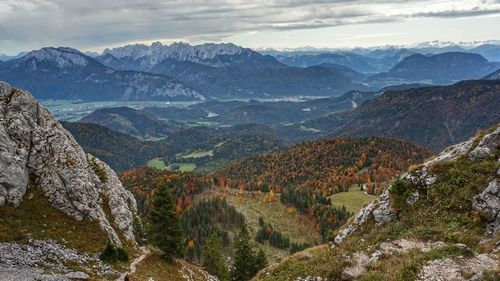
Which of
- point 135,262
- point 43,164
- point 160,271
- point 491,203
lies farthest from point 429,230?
point 43,164

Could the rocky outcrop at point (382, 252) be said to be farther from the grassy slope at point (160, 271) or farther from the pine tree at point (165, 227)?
the pine tree at point (165, 227)

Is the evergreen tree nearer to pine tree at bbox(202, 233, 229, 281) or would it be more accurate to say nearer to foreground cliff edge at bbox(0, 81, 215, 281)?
pine tree at bbox(202, 233, 229, 281)

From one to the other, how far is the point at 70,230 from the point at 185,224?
5225 inches

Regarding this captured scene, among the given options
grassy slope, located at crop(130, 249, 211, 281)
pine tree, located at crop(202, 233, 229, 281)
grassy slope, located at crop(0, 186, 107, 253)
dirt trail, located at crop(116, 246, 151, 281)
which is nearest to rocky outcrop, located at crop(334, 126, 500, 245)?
grassy slope, located at crop(130, 249, 211, 281)

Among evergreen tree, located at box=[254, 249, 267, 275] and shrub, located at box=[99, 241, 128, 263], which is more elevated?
shrub, located at box=[99, 241, 128, 263]

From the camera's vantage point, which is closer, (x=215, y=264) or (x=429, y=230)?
(x=429, y=230)

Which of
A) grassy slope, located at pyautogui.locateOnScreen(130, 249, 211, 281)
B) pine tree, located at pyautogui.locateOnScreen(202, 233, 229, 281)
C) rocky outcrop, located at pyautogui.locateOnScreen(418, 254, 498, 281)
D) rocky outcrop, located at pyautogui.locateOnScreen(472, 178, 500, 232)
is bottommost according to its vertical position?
pine tree, located at pyautogui.locateOnScreen(202, 233, 229, 281)

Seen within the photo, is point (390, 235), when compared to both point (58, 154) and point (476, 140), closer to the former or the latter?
point (476, 140)

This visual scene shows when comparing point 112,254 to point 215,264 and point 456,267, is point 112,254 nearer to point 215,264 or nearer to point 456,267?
point 456,267

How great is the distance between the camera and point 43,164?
56812 millimetres

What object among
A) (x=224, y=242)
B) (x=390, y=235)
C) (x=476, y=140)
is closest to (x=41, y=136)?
(x=390, y=235)

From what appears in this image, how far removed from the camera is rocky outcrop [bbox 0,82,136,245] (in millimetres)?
52094

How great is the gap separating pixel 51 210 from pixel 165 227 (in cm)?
2230

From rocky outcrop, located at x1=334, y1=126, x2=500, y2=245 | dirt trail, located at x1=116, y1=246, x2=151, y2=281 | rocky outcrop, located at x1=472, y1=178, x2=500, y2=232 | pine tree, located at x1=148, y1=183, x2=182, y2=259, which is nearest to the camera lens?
rocky outcrop, located at x1=472, y1=178, x2=500, y2=232
